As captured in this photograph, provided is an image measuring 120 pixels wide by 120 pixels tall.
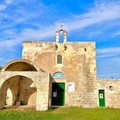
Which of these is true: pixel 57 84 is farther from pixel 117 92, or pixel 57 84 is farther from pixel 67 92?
pixel 117 92

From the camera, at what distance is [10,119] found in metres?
12.1

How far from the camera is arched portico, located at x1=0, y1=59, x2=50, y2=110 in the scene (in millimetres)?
16955

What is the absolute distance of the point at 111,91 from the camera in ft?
70.0

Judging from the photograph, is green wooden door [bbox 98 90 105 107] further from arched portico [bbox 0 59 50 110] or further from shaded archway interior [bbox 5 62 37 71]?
shaded archway interior [bbox 5 62 37 71]

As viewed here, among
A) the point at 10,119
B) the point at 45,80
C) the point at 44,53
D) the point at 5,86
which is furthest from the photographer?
the point at 44,53

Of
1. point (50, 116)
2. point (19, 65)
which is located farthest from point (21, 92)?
point (50, 116)

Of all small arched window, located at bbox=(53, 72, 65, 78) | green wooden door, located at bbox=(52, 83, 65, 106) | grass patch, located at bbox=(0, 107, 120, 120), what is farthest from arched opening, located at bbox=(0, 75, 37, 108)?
grass patch, located at bbox=(0, 107, 120, 120)

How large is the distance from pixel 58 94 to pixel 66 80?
1.88 metres

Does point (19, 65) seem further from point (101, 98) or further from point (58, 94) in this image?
point (101, 98)

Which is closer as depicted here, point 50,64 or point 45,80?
point 45,80

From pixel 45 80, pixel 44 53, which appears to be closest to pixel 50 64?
pixel 44 53

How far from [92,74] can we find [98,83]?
4.09 ft

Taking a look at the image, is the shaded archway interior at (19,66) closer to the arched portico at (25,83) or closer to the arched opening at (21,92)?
the arched portico at (25,83)

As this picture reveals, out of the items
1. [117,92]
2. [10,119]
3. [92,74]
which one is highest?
[92,74]
